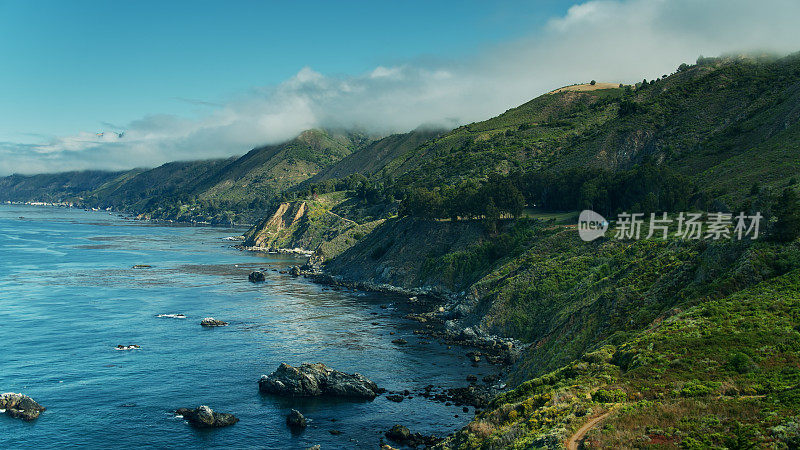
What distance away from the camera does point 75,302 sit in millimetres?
124438

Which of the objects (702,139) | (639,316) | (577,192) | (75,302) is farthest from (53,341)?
(702,139)

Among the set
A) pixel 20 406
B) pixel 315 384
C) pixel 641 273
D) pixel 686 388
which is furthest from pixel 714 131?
pixel 20 406

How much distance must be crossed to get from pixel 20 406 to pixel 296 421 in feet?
105

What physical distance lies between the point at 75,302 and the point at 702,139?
163 meters

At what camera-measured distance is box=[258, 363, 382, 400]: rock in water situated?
7406cm

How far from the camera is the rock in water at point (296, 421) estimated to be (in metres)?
64.8

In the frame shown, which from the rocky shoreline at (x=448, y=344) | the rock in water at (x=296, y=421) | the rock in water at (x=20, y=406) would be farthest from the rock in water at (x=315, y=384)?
the rock in water at (x=20, y=406)

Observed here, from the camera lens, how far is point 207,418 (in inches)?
2527

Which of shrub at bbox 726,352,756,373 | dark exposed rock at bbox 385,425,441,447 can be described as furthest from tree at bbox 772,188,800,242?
dark exposed rock at bbox 385,425,441,447

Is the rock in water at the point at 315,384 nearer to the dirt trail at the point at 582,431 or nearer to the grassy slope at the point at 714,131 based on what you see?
the dirt trail at the point at 582,431

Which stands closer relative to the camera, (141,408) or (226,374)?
(141,408)

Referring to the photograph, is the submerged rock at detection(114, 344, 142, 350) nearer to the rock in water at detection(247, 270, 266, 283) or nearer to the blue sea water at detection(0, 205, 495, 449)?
the blue sea water at detection(0, 205, 495, 449)

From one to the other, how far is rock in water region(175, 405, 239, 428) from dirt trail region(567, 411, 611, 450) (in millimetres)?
40978

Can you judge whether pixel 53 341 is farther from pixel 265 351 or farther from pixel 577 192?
pixel 577 192
